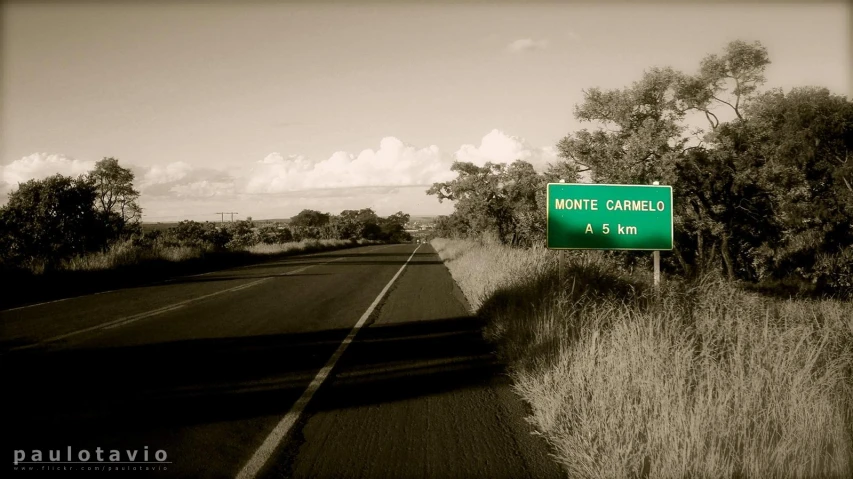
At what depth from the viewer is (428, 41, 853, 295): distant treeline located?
2072 centimetres

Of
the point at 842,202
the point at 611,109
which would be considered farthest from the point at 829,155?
the point at 611,109

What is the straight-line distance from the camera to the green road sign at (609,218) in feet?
28.1

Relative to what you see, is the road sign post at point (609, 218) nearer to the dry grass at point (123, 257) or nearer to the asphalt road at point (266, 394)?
the asphalt road at point (266, 394)

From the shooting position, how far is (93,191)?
76.0 ft

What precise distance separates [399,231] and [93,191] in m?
153

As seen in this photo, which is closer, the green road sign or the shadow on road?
the shadow on road

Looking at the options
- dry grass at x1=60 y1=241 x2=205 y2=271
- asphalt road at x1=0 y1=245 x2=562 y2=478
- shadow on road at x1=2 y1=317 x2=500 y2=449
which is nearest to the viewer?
asphalt road at x1=0 y1=245 x2=562 y2=478

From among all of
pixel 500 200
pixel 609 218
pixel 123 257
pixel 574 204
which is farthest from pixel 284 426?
pixel 500 200

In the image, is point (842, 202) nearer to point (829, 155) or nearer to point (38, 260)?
point (829, 155)

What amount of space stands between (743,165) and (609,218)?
1768 cm

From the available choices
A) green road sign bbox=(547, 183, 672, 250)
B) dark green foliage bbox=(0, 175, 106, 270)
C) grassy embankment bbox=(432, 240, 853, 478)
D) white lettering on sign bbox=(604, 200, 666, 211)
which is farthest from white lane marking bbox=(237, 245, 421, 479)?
dark green foliage bbox=(0, 175, 106, 270)

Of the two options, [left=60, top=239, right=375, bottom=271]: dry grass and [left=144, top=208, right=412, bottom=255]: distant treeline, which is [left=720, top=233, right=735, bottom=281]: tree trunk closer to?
[left=60, top=239, right=375, bottom=271]: dry grass

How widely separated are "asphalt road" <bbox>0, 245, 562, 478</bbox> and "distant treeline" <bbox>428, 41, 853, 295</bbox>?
14.3 metres

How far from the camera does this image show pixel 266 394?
5.54 m
